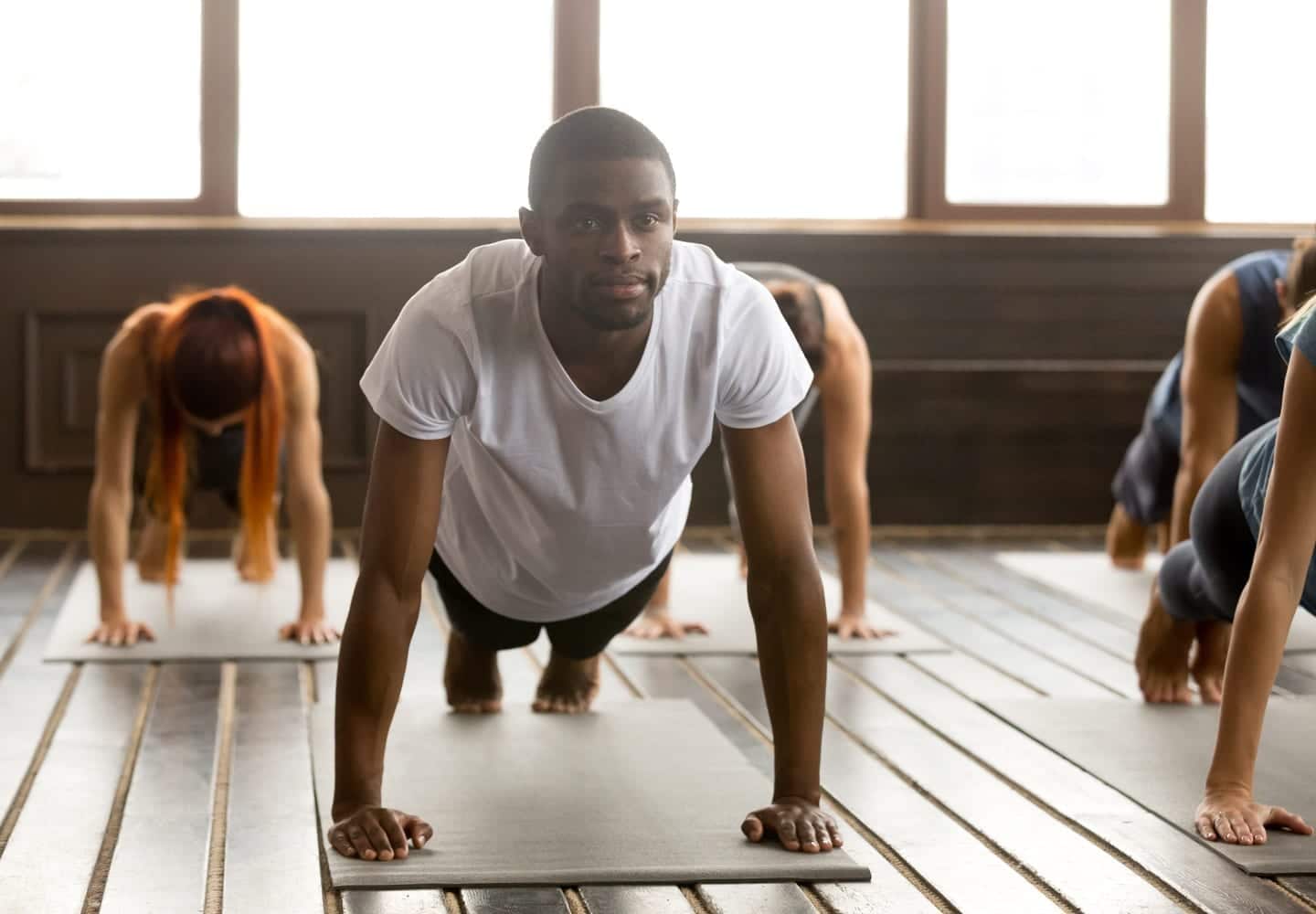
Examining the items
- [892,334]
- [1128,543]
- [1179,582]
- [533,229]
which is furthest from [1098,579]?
[533,229]

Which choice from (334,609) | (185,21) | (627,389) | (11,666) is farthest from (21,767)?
(185,21)

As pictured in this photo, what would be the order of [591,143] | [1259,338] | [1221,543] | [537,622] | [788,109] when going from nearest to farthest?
[591,143], [1221,543], [537,622], [1259,338], [788,109]

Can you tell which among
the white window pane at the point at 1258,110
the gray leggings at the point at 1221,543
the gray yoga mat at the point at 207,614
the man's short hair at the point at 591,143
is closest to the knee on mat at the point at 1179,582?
the gray leggings at the point at 1221,543

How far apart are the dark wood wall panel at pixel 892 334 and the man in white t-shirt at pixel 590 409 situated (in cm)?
282

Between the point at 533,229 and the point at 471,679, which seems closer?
the point at 533,229

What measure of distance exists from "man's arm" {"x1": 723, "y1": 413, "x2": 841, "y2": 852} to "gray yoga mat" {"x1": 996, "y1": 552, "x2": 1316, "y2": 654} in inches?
63.9

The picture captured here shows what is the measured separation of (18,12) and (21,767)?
3243 millimetres

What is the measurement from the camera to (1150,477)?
4.19 meters

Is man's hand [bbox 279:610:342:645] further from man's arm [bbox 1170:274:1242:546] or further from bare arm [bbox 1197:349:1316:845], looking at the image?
bare arm [bbox 1197:349:1316:845]

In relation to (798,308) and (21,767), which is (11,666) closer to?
(21,767)

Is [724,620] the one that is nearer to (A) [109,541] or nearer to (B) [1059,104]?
(A) [109,541]

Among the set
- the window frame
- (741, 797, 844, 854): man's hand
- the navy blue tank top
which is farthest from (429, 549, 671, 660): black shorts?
the window frame

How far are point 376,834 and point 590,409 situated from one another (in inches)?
20.2

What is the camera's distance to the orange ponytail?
316cm
